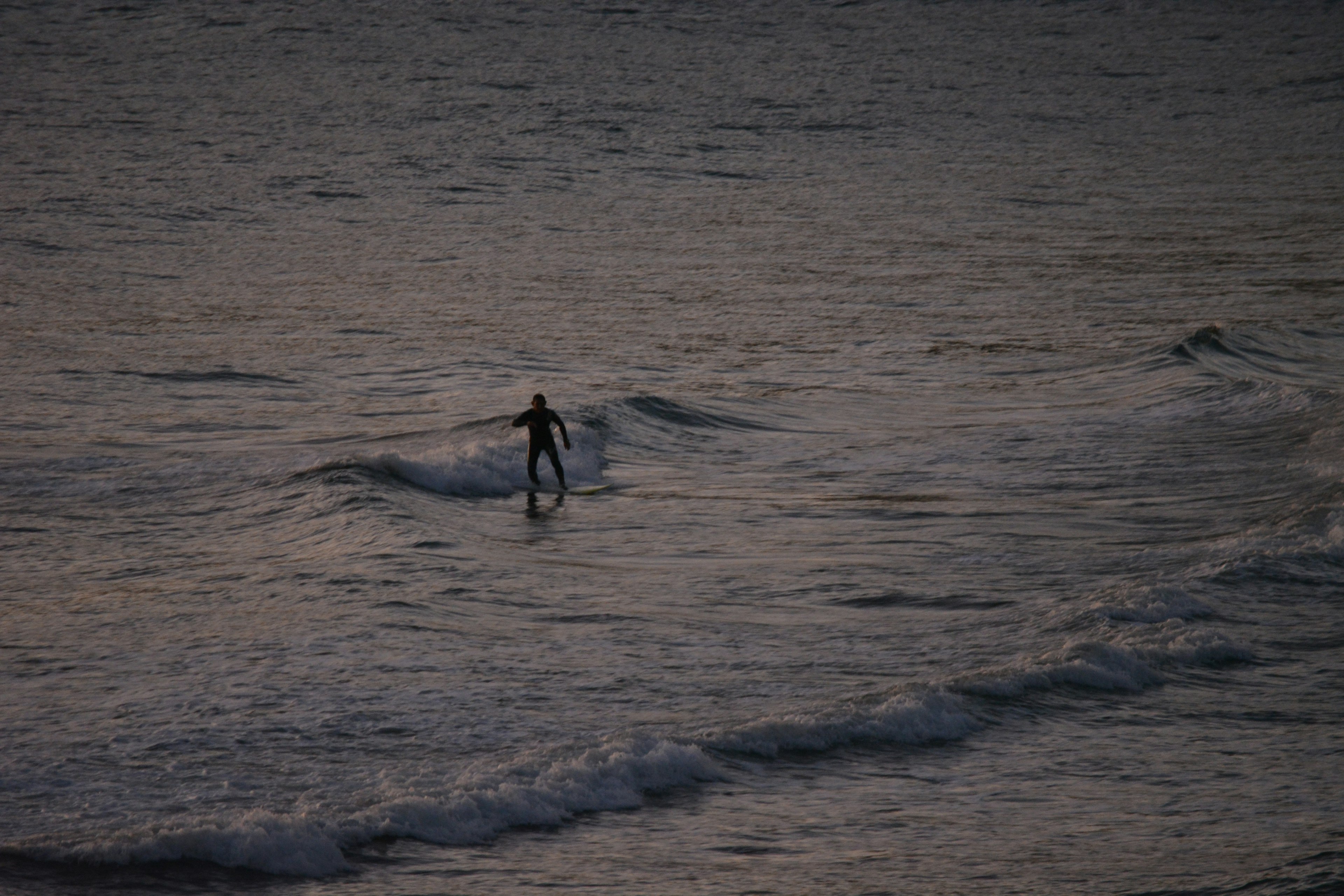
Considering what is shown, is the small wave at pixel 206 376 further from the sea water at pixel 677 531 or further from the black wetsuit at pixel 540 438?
the black wetsuit at pixel 540 438

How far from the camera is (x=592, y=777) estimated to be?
25.6 feet

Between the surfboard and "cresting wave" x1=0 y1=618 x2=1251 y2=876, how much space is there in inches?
338

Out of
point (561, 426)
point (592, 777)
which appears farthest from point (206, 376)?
point (592, 777)

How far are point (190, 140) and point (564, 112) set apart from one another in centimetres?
1600

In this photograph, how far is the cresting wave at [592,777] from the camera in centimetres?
689

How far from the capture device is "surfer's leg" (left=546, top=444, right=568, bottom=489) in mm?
17516

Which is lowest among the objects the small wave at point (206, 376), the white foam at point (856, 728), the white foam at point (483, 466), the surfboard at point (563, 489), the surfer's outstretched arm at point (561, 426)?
the white foam at point (856, 728)

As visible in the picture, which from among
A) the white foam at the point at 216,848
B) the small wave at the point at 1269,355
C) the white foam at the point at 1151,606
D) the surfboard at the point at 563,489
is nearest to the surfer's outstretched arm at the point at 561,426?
the surfboard at the point at 563,489

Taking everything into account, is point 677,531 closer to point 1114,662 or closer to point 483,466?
point 483,466

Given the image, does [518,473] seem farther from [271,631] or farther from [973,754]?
[973,754]

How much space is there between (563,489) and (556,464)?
364mm

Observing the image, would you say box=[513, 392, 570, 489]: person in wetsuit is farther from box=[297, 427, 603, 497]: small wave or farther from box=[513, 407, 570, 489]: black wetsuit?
box=[297, 427, 603, 497]: small wave

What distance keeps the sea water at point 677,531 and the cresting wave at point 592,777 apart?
30mm

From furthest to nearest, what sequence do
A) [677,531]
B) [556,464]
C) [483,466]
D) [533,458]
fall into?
1. [483,466]
2. [533,458]
3. [556,464]
4. [677,531]
